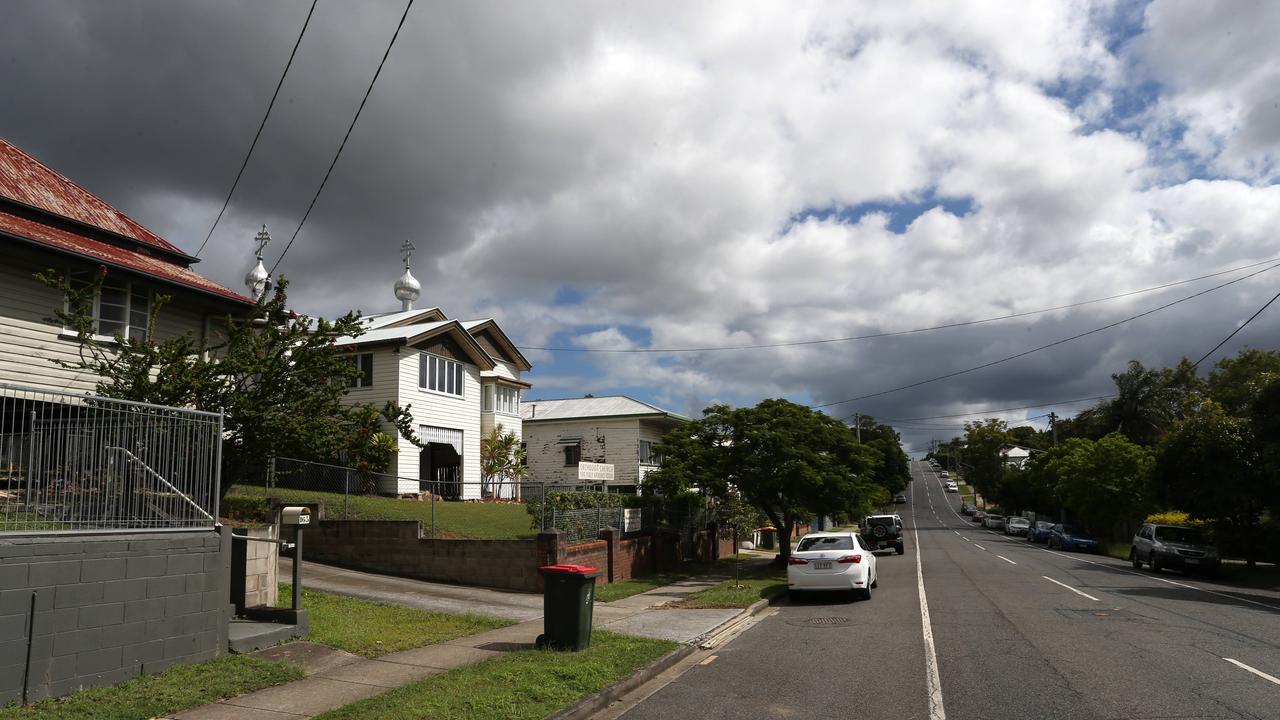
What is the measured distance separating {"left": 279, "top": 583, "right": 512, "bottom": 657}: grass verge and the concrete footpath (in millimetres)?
294

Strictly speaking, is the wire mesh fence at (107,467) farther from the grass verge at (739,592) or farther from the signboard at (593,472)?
the signboard at (593,472)

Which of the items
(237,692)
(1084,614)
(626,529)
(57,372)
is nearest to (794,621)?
(1084,614)

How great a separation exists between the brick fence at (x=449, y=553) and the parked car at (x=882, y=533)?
1803cm

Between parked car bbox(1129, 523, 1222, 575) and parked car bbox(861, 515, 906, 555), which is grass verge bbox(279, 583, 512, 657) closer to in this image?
parked car bbox(1129, 523, 1222, 575)

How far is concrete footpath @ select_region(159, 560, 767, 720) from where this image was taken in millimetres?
7602

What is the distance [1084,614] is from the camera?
45.2ft

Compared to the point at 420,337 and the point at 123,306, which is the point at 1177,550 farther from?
the point at 123,306

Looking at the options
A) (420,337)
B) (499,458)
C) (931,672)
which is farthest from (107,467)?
(499,458)

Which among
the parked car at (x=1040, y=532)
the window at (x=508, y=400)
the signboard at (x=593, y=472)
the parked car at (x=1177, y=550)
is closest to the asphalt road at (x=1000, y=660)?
the signboard at (x=593, y=472)

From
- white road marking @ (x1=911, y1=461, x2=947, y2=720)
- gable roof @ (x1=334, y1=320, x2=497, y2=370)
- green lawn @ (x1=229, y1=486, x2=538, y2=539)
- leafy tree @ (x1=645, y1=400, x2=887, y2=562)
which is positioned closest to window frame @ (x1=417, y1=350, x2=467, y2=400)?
gable roof @ (x1=334, y1=320, x2=497, y2=370)

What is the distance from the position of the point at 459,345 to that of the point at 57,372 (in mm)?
17254

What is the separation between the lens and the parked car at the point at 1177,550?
25000mm

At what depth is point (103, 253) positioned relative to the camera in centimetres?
1586

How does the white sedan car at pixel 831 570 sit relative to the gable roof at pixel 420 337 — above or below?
below
